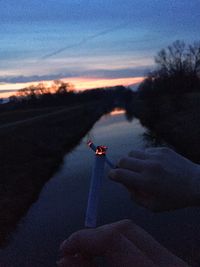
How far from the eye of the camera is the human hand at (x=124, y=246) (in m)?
1.53

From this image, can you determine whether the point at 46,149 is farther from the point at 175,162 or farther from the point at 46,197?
the point at 175,162

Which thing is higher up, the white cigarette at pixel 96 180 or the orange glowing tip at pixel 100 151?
the orange glowing tip at pixel 100 151

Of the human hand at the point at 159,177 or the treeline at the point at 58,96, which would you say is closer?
the human hand at the point at 159,177

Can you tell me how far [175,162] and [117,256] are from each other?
1.31ft

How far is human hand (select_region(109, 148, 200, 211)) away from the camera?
4.61 feet

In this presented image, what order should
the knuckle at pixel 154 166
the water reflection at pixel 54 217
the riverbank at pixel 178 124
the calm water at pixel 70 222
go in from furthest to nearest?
the riverbank at pixel 178 124 → the water reflection at pixel 54 217 → the calm water at pixel 70 222 → the knuckle at pixel 154 166

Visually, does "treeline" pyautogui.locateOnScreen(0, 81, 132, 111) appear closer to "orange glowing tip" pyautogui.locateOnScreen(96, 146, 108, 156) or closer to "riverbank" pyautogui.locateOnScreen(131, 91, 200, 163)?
"riverbank" pyautogui.locateOnScreen(131, 91, 200, 163)

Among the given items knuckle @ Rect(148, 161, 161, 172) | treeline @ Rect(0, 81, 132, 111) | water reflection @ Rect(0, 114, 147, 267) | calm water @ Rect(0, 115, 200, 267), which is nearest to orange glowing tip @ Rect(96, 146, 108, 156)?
knuckle @ Rect(148, 161, 161, 172)

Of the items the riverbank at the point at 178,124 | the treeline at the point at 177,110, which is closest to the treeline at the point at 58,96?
the treeline at the point at 177,110

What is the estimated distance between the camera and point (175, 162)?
4.66 ft

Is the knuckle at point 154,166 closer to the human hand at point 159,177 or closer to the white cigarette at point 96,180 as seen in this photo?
the human hand at point 159,177

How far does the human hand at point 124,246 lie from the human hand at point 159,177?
16 cm

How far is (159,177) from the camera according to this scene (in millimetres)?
1410

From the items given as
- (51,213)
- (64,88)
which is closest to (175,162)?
(51,213)
